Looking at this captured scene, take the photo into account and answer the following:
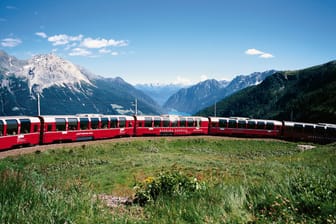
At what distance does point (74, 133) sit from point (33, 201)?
3557 centimetres

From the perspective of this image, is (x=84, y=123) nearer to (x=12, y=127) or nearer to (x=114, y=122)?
(x=114, y=122)

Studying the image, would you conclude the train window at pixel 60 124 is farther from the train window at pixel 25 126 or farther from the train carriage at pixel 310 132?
the train carriage at pixel 310 132

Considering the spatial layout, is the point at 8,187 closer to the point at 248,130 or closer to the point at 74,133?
the point at 74,133

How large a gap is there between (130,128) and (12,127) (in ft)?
64.5

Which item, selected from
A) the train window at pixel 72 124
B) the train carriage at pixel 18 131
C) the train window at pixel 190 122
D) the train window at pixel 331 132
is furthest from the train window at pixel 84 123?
the train window at pixel 331 132

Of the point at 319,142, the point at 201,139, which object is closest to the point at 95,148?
the point at 201,139

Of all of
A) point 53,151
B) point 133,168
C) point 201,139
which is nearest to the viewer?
point 133,168

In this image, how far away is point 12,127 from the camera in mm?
33469

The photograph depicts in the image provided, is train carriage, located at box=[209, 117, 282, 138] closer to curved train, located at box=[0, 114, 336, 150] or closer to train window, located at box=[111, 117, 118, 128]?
curved train, located at box=[0, 114, 336, 150]

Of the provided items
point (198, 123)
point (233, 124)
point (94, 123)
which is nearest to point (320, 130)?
point (233, 124)

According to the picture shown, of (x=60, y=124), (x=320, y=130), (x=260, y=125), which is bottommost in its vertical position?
(x=320, y=130)

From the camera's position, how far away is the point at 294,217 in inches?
249

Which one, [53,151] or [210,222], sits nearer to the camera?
[210,222]

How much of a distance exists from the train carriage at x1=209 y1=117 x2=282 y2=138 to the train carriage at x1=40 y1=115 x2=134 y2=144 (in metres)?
18.0
